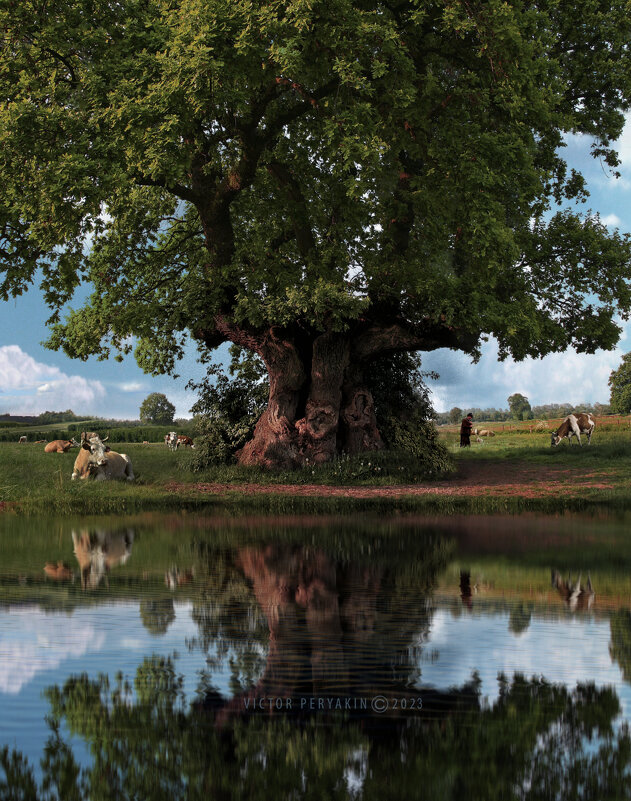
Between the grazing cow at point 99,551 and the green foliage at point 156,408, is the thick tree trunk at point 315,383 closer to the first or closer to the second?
the grazing cow at point 99,551

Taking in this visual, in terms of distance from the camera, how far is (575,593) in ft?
32.6

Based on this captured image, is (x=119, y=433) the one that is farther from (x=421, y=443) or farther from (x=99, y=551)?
(x=99, y=551)

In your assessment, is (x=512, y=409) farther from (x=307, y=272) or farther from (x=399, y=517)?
(x=399, y=517)

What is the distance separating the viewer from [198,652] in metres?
6.59

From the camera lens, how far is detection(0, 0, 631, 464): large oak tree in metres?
24.5

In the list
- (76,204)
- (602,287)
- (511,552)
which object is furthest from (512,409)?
(511,552)

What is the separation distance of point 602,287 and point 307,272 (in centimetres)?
1420

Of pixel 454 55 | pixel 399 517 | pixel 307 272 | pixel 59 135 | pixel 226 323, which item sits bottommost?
pixel 399 517

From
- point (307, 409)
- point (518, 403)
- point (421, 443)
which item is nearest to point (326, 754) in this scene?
point (307, 409)

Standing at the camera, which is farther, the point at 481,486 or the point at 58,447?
the point at 58,447

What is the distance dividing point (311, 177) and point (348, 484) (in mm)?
13747

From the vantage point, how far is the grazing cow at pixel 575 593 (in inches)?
356

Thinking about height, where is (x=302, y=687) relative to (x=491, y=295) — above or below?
below
